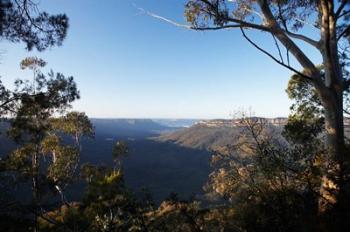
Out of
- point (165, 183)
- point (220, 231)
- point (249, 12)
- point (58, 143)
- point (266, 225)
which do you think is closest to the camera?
point (266, 225)

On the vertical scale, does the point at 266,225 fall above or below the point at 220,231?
above

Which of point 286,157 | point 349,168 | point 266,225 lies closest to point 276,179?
point 286,157

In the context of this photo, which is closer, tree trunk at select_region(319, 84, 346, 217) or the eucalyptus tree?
tree trunk at select_region(319, 84, 346, 217)

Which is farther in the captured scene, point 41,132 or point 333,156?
point 41,132

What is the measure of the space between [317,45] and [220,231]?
13.2ft

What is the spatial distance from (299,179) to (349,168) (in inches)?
35.6

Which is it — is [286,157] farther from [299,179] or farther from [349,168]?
[349,168]

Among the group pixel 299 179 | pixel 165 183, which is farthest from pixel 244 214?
pixel 165 183

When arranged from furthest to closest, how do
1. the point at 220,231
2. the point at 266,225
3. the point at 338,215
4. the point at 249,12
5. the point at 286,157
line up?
the point at 249,12
the point at 220,231
the point at 286,157
the point at 266,225
the point at 338,215

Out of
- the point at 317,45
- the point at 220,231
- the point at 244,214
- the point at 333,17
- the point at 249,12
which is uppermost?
the point at 249,12

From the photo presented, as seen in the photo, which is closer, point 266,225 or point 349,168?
point 349,168

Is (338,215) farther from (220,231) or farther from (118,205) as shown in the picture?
(118,205)

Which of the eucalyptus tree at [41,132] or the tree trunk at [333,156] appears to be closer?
the tree trunk at [333,156]

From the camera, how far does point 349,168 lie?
5.35 meters
